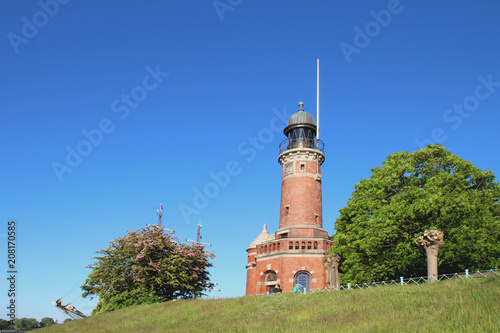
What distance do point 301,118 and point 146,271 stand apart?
22.5 meters

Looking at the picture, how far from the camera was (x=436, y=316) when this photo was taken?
13.1 metres

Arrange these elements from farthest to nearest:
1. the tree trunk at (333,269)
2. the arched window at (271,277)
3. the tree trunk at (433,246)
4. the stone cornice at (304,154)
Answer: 1. the stone cornice at (304,154)
2. the arched window at (271,277)
3. the tree trunk at (333,269)
4. the tree trunk at (433,246)

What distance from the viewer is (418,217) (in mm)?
25766

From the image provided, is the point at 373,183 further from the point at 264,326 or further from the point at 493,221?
the point at 264,326

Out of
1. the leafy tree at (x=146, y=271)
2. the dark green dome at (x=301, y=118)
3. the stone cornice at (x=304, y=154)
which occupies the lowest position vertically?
the leafy tree at (x=146, y=271)

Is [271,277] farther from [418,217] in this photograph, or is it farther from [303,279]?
[418,217]

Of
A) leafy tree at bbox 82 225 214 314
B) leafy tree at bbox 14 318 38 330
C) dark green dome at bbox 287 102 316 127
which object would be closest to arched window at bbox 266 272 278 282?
leafy tree at bbox 82 225 214 314

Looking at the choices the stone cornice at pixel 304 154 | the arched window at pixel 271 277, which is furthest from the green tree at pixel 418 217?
the stone cornice at pixel 304 154

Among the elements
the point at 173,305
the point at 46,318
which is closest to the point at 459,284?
the point at 173,305

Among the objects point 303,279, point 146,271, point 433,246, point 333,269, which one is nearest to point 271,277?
point 303,279

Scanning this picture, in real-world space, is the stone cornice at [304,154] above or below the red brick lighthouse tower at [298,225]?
above

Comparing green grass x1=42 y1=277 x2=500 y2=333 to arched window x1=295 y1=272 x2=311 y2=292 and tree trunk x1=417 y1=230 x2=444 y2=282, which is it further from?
arched window x1=295 y1=272 x2=311 y2=292

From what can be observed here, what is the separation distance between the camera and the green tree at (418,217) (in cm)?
2467

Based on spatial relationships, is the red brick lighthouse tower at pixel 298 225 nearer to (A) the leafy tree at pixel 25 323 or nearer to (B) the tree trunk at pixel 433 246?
(B) the tree trunk at pixel 433 246
